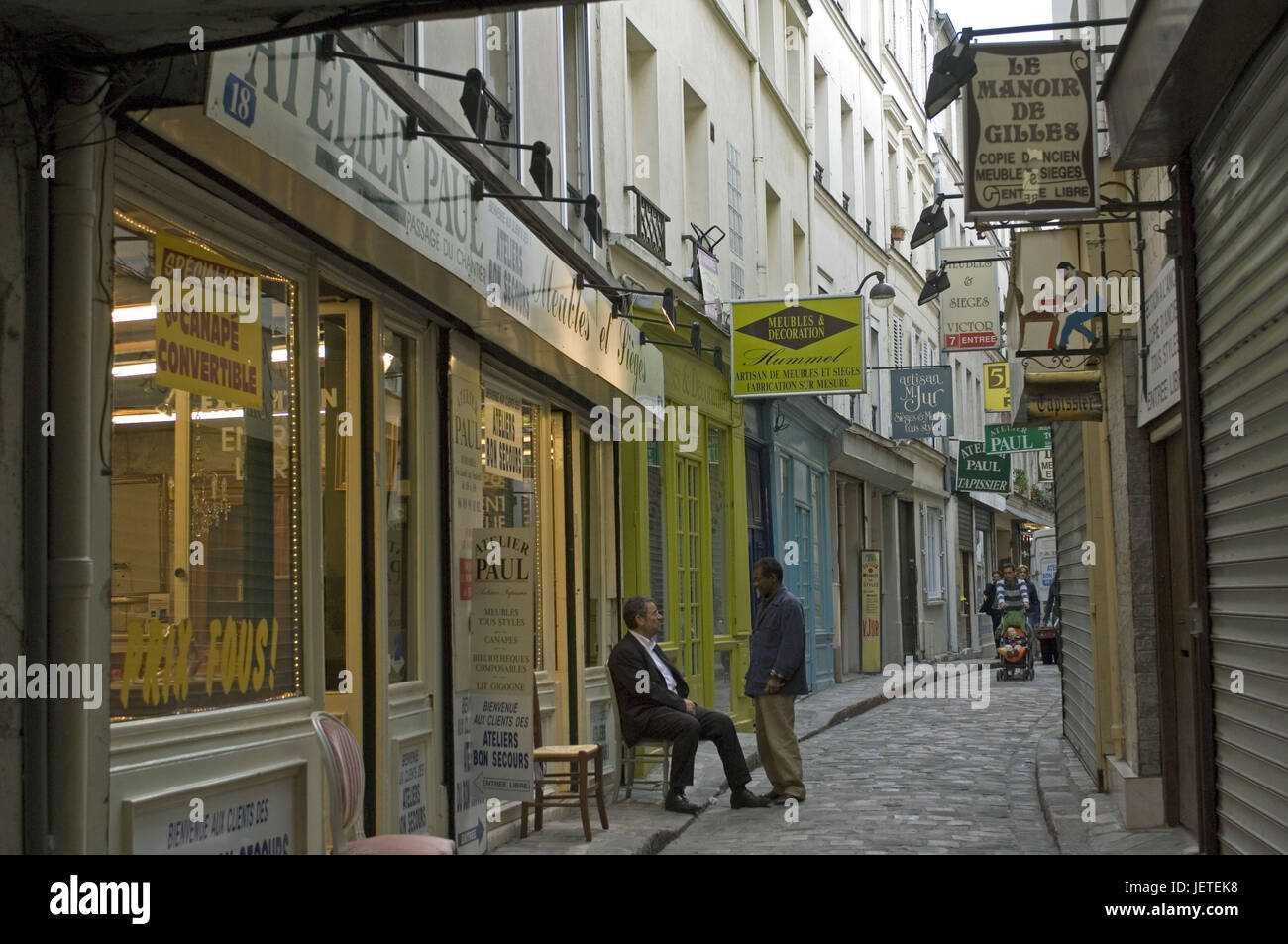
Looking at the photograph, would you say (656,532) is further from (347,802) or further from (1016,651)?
(1016,651)

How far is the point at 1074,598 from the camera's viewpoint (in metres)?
13.4

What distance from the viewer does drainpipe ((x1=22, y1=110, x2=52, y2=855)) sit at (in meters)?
4.50

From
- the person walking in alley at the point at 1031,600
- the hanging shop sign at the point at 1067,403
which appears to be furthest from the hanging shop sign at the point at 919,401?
the hanging shop sign at the point at 1067,403

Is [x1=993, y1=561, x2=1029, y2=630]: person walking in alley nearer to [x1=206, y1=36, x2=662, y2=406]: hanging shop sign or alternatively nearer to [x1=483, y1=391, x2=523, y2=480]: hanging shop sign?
[x1=206, y1=36, x2=662, y2=406]: hanging shop sign

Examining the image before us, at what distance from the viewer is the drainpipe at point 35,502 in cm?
450

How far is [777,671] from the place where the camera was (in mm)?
11430

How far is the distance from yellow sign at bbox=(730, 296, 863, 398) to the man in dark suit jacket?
547cm

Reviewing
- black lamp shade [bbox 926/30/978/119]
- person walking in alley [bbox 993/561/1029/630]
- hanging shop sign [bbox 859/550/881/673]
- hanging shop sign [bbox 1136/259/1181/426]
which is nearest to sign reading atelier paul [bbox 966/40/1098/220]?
black lamp shade [bbox 926/30/978/119]

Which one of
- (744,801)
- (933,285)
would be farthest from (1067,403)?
(933,285)

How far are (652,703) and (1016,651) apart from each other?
15.3 metres

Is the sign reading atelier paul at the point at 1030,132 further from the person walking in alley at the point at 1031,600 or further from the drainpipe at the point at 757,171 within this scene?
the person walking in alley at the point at 1031,600

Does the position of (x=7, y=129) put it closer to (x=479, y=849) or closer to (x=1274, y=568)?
(x=1274, y=568)

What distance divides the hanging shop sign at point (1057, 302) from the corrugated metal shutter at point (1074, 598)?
2.21 m

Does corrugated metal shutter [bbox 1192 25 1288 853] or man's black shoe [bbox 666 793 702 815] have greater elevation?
corrugated metal shutter [bbox 1192 25 1288 853]
